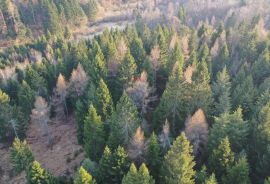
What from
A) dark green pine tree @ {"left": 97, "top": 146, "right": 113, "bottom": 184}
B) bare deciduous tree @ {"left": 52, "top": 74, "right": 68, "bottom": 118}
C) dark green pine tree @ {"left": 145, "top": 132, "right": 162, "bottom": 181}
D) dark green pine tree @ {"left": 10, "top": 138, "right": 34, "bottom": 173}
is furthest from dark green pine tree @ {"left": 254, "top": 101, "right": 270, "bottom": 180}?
bare deciduous tree @ {"left": 52, "top": 74, "right": 68, "bottom": 118}

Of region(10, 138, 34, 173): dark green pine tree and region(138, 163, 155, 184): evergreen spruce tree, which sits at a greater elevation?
region(138, 163, 155, 184): evergreen spruce tree

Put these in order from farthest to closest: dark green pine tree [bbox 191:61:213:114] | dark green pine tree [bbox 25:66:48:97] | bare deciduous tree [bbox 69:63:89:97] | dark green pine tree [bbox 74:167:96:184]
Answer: dark green pine tree [bbox 25:66:48:97], bare deciduous tree [bbox 69:63:89:97], dark green pine tree [bbox 191:61:213:114], dark green pine tree [bbox 74:167:96:184]

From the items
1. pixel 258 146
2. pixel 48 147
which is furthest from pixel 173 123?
→ pixel 48 147

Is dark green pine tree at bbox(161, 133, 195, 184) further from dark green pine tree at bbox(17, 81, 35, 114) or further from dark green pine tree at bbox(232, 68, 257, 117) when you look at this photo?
dark green pine tree at bbox(17, 81, 35, 114)

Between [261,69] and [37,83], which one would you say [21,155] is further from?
[261,69]

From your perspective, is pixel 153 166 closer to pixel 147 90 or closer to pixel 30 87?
pixel 147 90

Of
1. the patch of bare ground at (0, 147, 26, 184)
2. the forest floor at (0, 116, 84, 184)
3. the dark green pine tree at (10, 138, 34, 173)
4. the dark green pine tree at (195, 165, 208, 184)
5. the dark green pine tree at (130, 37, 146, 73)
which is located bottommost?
the patch of bare ground at (0, 147, 26, 184)
